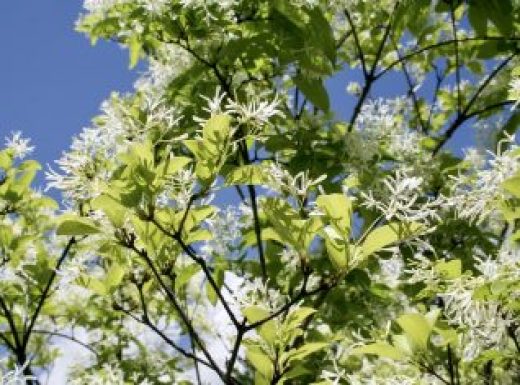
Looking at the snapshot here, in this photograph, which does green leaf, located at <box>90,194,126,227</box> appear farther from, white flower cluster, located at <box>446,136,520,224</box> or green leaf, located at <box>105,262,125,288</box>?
white flower cluster, located at <box>446,136,520,224</box>

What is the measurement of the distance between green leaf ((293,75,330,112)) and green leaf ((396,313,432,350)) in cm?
136

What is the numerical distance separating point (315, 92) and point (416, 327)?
148cm

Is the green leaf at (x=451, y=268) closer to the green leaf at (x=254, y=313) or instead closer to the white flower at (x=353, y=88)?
the green leaf at (x=254, y=313)

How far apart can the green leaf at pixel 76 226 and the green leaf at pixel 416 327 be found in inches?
34.1

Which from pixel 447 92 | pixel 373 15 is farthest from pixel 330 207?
pixel 447 92

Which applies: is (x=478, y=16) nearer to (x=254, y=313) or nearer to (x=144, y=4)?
(x=144, y=4)

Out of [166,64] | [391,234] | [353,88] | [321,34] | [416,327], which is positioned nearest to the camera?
[391,234]

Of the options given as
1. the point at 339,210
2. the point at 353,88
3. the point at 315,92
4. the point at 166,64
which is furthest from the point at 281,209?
the point at 353,88

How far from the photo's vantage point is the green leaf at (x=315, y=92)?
331cm

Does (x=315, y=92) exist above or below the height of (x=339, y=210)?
above

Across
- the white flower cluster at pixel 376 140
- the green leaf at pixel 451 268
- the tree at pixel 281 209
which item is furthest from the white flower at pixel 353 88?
the green leaf at pixel 451 268

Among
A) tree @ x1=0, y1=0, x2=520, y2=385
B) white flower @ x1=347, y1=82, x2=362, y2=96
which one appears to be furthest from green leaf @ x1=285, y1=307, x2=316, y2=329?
white flower @ x1=347, y1=82, x2=362, y2=96

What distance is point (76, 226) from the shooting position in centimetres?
184

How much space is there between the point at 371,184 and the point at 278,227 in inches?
73.4
